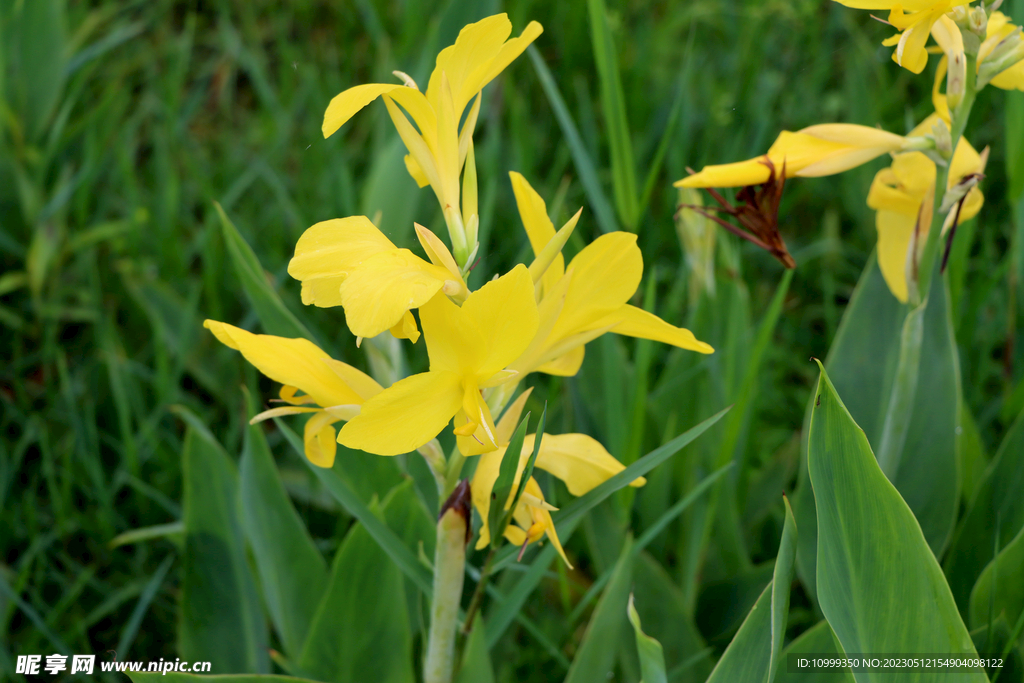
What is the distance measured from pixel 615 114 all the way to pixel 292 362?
555 millimetres

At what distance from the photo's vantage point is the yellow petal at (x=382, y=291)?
0.46m

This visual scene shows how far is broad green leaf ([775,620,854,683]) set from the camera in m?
0.77

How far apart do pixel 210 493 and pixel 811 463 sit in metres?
0.67

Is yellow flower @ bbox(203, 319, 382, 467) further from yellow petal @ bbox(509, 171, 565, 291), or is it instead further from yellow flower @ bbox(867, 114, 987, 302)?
yellow flower @ bbox(867, 114, 987, 302)

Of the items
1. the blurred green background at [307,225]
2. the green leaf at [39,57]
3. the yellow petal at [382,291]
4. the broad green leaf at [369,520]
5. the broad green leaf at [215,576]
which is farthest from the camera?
the green leaf at [39,57]

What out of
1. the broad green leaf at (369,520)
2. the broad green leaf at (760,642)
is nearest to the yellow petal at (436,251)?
the broad green leaf at (369,520)

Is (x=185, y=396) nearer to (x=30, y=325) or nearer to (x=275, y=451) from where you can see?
(x=275, y=451)

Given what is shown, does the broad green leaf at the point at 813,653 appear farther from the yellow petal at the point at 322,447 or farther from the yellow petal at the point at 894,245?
the yellow petal at the point at 322,447

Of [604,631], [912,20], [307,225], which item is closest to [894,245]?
[912,20]

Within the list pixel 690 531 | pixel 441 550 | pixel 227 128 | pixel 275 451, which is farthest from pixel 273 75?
pixel 441 550

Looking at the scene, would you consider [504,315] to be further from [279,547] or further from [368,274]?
[279,547]

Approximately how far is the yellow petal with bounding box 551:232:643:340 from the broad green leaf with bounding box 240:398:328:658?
44 centimetres

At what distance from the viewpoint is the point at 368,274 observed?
1.59ft

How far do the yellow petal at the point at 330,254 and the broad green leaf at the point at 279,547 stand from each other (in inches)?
15.5
